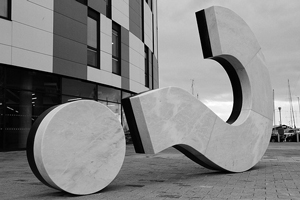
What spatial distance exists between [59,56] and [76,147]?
40.8 ft

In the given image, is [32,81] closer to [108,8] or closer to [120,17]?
[108,8]

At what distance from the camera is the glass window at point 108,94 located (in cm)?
2196

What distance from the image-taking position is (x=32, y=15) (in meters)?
16.7

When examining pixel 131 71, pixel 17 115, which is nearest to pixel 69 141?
pixel 17 115

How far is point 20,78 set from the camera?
16875 mm

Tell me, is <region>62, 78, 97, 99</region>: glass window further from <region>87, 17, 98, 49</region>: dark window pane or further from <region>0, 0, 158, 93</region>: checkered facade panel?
<region>87, 17, 98, 49</region>: dark window pane

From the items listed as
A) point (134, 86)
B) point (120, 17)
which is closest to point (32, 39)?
point (120, 17)

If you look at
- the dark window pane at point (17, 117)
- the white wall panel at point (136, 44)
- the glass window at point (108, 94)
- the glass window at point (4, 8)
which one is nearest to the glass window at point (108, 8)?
the white wall panel at point (136, 44)

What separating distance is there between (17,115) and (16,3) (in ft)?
16.7

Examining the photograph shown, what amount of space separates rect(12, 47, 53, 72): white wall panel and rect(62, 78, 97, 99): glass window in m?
1.75

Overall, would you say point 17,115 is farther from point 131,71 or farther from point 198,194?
point 198,194

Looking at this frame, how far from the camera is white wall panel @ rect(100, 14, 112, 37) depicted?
21.3 meters

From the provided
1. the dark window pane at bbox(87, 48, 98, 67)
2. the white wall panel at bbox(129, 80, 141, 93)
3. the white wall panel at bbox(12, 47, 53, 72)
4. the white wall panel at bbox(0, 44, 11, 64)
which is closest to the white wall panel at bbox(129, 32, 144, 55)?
the white wall panel at bbox(129, 80, 141, 93)

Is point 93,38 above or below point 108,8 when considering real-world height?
below
